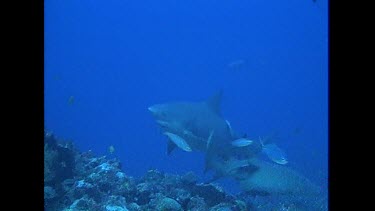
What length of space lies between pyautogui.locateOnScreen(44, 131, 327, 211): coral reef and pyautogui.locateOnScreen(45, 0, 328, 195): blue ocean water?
7518 centimetres

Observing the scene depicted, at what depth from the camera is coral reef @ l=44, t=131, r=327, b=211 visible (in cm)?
687

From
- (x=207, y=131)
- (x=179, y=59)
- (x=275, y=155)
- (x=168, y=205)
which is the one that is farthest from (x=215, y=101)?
(x=179, y=59)

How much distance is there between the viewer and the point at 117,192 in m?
7.59

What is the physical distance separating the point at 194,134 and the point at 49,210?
13.2 ft

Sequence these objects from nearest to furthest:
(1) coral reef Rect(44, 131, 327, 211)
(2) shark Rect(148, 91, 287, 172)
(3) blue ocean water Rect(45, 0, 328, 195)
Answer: (1) coral reef Rect(44, 131, 327, 211) < (2) shark Rect(148, 91, 287, 172) < (3) blue ocean water Rect(45, 0, 328, 195)

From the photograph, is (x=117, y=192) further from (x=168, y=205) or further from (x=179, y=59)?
(x=179, y=59)

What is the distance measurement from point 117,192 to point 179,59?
400 feet

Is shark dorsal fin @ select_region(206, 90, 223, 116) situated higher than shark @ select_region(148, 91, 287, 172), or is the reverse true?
shark dorsal fin @ select_region(206, 90, 223, 116)

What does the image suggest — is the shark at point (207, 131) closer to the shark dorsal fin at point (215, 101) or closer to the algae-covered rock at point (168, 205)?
the shark dorsal fin at point (215, 101)

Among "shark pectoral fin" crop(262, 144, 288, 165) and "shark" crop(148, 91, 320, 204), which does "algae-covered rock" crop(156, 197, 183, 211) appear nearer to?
"shark" crop(148, 91, 320, 204)

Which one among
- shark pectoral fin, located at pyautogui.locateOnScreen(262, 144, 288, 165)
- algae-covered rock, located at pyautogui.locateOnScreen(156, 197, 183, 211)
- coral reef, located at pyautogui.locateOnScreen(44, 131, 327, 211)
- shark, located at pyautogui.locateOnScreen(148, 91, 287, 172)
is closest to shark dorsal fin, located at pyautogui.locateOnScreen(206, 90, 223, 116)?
shark, located at pyautogui.locateOnScreen(148, 91, 287, 172)

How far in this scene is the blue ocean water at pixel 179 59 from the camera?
9525 centimetres
